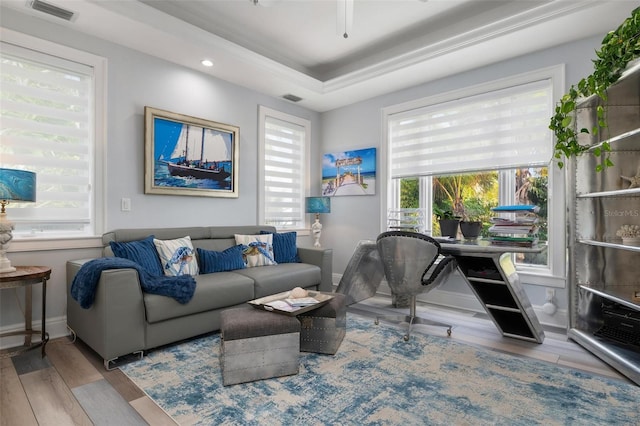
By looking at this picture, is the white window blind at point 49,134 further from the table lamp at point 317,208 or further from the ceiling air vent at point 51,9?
A: the table lamp at point 317,208

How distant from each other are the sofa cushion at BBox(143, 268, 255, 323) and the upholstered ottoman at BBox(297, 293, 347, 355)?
67 centimetres

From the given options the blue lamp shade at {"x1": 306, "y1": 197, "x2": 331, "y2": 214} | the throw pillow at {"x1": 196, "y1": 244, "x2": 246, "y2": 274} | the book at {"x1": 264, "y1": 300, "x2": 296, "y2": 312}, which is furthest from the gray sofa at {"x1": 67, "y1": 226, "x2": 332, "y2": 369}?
the blue lamp shade at {"x1": 306, "y1": 197, "x2": 331, "y2": 214}

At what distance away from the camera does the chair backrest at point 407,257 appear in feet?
8.86

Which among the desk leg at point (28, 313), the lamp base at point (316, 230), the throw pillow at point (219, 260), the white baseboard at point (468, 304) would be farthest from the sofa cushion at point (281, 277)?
the desk leg at point (28, 313)

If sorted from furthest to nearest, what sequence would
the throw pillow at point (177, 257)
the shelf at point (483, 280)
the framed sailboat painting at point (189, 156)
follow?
the framed sailboat painting at point (189, 156) → the throw pillow at point (177, 257) → the shelf at point (483, 280)

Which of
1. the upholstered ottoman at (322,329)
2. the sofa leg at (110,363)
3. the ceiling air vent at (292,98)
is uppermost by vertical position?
the ceiling air vent at (292,98)

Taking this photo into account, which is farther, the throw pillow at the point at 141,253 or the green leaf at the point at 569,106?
the throw pillow at the point at 141,253

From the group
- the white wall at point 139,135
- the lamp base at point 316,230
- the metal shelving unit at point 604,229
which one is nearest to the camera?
the metal shelving unit at point 604,229

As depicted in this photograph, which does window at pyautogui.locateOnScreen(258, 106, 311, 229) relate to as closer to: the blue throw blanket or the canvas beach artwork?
the canvas beach artwork

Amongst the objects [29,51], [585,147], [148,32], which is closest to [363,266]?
[585,147]

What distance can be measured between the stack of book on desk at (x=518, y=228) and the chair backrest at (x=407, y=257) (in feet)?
1.92

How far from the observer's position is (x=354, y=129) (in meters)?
4.75

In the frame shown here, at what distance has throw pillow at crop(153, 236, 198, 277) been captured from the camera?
2932mm

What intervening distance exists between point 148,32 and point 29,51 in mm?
880
